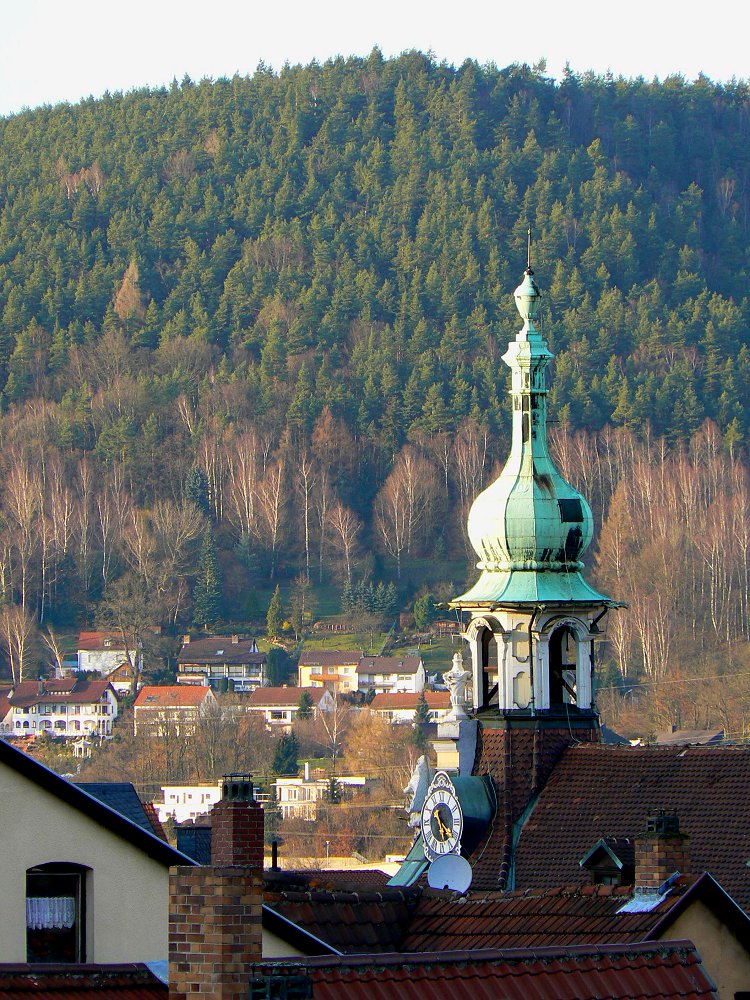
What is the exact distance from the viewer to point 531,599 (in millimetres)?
41688

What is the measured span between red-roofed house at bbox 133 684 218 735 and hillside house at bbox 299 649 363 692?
8.21 metres

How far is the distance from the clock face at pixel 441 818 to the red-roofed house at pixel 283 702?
127 m

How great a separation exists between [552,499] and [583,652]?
2.63m

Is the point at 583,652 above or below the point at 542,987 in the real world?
above

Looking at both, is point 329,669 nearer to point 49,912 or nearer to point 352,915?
point 352,915

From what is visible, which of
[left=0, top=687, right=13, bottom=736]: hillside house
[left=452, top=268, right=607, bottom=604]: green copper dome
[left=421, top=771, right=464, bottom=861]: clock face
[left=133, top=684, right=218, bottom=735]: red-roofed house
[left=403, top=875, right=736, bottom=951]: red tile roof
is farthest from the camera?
[left=0, top=687, right=13, bottom=736]: hillside house

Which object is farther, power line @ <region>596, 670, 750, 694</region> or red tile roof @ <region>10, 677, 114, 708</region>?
red tile roof @ <region>10, 677, 114, 708</region>

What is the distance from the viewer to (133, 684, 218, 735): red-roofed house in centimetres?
15162

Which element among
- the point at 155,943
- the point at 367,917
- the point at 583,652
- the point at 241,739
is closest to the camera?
the point at 155,943

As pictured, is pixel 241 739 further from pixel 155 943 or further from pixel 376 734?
pixel 155 943

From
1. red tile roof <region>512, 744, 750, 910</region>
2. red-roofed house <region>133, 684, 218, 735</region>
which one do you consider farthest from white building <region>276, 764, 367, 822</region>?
red tile roof <region>512, 744, 750, 910</region>

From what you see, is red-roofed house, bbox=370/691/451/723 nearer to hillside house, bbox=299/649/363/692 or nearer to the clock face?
hillside house, bbox=299/649/363/692

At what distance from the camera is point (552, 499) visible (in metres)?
43.2

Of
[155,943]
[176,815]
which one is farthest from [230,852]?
[176,815]
